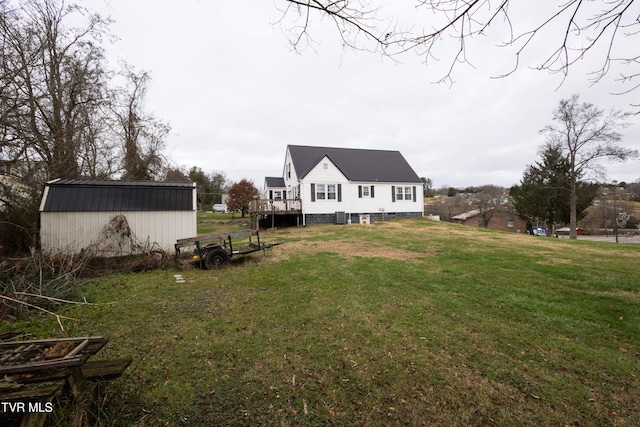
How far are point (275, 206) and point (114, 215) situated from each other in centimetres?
1248

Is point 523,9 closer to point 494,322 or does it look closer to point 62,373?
point 494,322

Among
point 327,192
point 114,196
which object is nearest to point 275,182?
point 327,192

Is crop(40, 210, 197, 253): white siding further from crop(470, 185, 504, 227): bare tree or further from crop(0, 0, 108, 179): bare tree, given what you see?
crop(470, 185, 504, 227): bare tree

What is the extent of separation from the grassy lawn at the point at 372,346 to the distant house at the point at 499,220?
130 ft

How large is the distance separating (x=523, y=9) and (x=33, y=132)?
10.3m

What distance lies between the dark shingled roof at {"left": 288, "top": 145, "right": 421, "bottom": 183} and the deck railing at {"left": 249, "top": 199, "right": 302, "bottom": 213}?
8.73 ft

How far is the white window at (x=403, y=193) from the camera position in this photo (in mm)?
26203

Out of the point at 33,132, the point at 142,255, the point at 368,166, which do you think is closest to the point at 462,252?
the point at 142,255

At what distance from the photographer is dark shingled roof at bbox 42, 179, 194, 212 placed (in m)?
9.60

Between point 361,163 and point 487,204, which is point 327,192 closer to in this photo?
point 361,163

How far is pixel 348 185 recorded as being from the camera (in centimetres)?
2397

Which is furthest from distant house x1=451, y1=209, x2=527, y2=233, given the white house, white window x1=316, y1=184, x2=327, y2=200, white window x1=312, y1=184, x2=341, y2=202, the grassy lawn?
the grassy lawn

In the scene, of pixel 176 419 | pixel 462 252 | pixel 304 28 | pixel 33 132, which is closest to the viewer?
pixel 176 419

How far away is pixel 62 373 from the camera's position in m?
2.28
